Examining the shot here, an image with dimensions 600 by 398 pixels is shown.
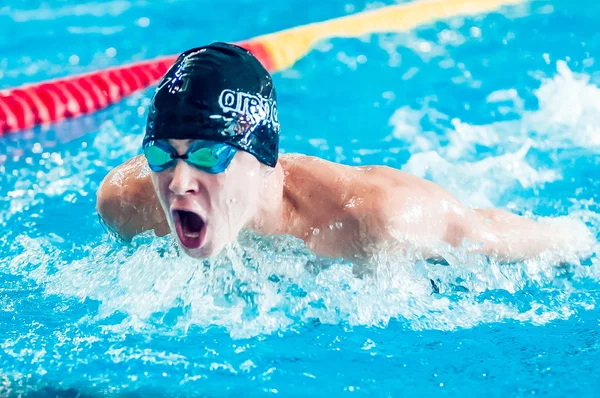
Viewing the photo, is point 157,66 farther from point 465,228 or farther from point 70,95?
point 465,228

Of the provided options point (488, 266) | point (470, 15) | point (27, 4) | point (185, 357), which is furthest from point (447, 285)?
point (27, 4)

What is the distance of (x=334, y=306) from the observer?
2.74 metres

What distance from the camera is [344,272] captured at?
2660 mm

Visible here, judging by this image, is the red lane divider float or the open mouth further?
the red lane divider float

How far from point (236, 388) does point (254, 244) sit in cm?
45

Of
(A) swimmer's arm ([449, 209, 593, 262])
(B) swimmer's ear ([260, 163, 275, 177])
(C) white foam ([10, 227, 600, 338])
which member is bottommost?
(C) white foam ([10, 227, 600, 338])

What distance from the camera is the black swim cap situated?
2.25 meters

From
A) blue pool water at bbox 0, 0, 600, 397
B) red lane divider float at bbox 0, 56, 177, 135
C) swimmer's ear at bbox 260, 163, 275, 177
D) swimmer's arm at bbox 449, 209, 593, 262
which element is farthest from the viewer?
red lane divider float at bbox 0, 56, 177, 135

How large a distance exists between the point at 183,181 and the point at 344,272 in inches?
26.8

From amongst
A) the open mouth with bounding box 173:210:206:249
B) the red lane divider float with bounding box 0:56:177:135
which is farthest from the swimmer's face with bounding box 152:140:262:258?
the red lane divider float with bounding box 0:56:177:135

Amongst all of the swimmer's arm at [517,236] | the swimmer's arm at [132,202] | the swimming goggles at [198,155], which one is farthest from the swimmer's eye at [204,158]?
the swimmer's arm at [517,236]

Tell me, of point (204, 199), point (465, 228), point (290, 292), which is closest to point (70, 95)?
point (290, 292)

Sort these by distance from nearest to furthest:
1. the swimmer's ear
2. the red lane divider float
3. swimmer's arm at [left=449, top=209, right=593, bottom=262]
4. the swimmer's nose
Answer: the swimmer's nose → the swimmer's ear → swimmer's arm at [left=449, top=209, right=593, bottom=262] → the red lane divider float

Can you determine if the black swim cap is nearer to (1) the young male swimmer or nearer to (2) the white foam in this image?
(1) the young male swimmer
